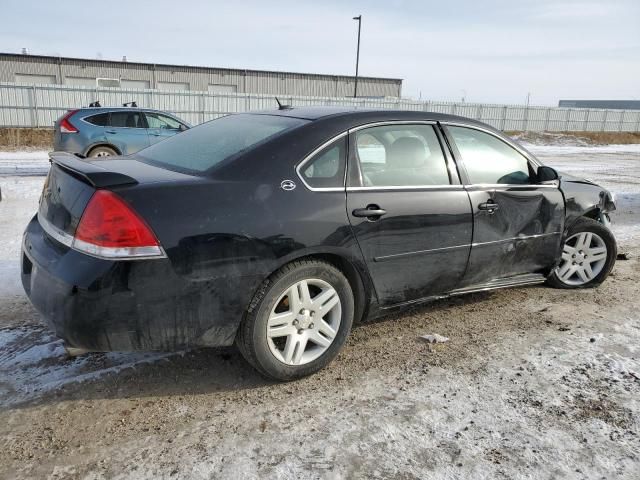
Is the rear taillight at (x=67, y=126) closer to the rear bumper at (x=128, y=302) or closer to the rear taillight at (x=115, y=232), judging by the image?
the rear bumper at (x=128, y=302)

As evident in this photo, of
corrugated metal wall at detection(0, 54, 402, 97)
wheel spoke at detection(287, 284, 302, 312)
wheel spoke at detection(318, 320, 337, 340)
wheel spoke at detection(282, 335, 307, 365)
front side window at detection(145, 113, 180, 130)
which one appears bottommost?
wheel spoke at detection(282, 335, 307, 365)

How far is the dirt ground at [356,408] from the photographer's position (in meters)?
2.35

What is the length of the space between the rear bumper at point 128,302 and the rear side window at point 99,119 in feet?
31.0

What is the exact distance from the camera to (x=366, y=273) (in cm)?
317

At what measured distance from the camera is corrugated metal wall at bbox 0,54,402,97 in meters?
36.3

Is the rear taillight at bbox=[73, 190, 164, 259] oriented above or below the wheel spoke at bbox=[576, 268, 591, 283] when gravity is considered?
above

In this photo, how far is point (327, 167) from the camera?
308 cm

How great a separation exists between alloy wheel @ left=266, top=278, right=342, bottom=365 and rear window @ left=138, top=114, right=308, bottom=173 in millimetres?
868

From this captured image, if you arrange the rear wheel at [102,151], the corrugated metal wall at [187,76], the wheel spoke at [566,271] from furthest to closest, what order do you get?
the corrugated metal wall at [187,76], the rear wheel at [102,151], the wheel spoke at [566,271]

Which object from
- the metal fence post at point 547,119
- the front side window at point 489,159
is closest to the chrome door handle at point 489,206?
the front side window at point 489,159

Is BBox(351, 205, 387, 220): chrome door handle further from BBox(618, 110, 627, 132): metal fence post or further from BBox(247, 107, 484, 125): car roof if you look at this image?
BBox(618, 110, 627, 132): metal fence post

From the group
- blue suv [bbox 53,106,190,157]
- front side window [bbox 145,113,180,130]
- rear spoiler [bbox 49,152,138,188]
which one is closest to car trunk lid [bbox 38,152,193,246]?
rear spoiler [bbox 49,152,138,188]

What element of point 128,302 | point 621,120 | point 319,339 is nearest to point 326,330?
point 319,339

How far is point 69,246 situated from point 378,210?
5.57 feet
